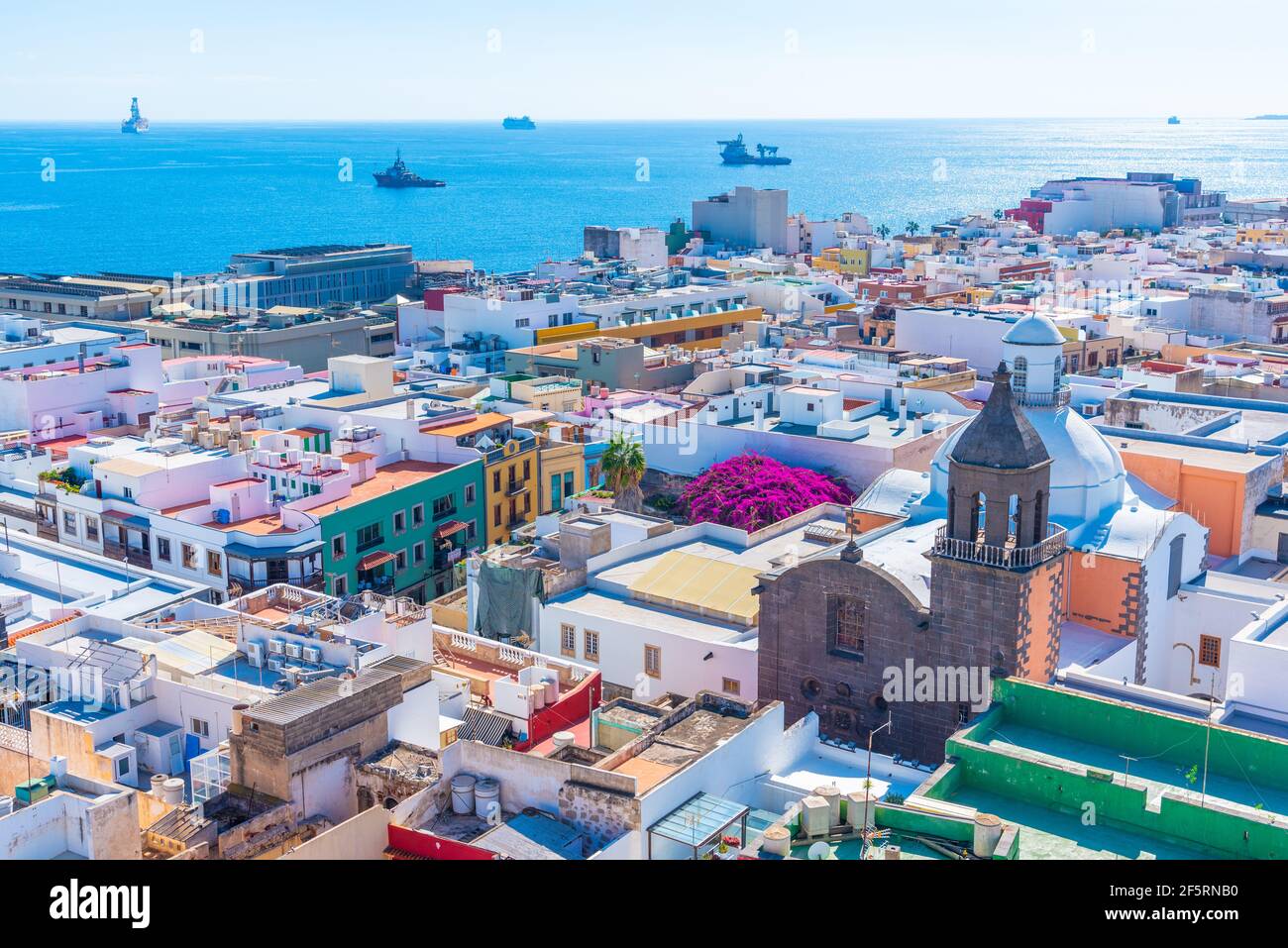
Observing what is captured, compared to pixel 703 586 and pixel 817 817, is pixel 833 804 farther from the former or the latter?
pixel 703 586

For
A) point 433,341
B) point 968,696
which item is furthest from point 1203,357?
point 968,696

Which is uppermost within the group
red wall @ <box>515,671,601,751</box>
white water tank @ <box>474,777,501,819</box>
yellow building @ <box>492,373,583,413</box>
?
yellow building @ <box>492,373,583,413</box>

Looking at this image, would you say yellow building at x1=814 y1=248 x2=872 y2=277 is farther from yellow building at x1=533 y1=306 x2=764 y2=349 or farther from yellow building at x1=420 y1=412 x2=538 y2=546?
yellow building at x1=420 y1=412 x2=538 y2=546

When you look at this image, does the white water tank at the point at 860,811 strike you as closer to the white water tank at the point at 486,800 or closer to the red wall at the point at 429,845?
the red wall at the point at 429,845

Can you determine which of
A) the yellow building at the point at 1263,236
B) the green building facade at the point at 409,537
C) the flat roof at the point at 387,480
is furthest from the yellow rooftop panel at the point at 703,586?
the yellow building at the point at 1263,236

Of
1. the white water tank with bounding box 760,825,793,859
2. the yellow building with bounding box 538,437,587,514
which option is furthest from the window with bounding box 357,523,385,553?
the white water tank with bounding box 760,825,793,859
